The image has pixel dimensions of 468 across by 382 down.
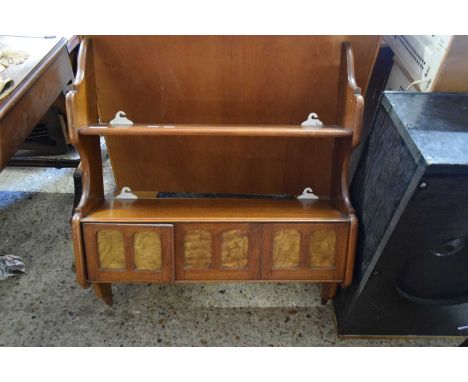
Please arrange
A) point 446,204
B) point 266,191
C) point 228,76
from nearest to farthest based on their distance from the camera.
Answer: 1. point 446,204
2. point 228,76
3. point 266,191

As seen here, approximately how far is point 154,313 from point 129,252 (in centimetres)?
30

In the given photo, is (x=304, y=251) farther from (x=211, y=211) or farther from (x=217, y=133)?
(x=217, y=133)

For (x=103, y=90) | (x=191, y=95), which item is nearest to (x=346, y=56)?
(x=191, y=95)

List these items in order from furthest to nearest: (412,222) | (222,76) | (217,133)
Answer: (222,76)
(217,133)
(412,222)

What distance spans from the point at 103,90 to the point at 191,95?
0.25m

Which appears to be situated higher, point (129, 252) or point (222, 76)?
point (222, 76)

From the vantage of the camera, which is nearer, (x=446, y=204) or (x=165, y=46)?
(x=446, y=204)

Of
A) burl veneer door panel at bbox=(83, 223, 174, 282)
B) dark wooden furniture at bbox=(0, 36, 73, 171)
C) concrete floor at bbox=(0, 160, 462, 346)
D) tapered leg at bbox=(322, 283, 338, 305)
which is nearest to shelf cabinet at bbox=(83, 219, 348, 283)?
burl veneer door panel at bbox=(83, 223, 174, 282)

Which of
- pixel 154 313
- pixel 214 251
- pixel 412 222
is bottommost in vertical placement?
pixel 154 313

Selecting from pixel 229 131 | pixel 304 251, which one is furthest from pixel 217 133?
pixel 304 251

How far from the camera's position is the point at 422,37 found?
1.17 m

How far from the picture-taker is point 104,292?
129 cm

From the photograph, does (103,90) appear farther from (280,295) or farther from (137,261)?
(280,295)

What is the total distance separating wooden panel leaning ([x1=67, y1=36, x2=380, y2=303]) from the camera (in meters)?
1.10
